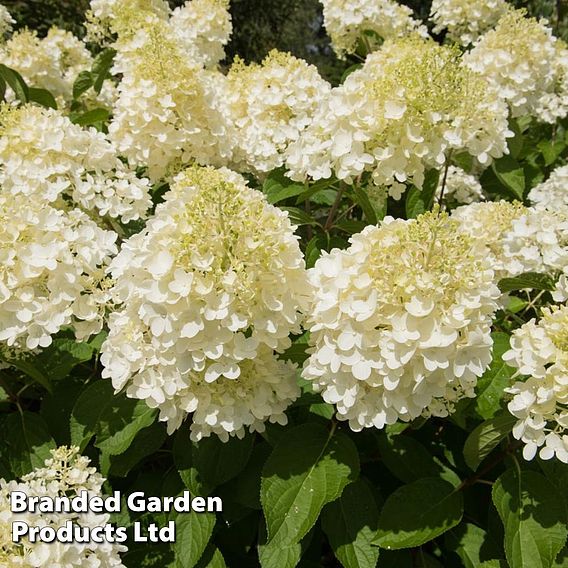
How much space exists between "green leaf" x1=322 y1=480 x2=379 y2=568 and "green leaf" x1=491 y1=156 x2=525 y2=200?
5.70 feet

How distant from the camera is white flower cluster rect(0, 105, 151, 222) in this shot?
2078 mm

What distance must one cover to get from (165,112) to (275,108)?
49 cm

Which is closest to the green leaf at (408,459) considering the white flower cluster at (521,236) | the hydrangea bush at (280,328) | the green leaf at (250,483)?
the hydrangea bush at (280,328)

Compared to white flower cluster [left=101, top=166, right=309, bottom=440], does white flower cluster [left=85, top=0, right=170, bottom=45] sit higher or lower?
higher

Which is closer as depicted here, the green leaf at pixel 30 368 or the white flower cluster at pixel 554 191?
the green leaf at pixel 30 368

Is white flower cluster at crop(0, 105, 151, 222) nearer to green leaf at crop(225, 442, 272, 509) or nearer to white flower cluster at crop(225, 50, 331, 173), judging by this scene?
white flower cluster at crop(225, 50, 331, 173)

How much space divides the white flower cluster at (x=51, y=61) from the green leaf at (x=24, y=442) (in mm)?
2012

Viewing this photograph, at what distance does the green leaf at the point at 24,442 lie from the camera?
1.97 meters

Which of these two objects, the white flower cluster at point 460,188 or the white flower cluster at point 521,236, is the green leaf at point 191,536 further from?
the white flower cluster at point 460,188

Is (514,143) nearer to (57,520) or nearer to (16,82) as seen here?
(16,82)

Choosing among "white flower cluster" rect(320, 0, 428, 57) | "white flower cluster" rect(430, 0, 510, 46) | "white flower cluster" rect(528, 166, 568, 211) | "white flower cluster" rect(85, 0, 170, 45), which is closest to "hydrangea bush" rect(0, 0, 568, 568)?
"white flower cluster" rect(528, 166, 568, 211)

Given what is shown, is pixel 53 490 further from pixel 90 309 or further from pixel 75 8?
pixel 75 8

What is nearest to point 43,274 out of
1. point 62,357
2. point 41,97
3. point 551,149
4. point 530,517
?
point 62,357

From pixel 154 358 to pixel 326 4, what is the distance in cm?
296
